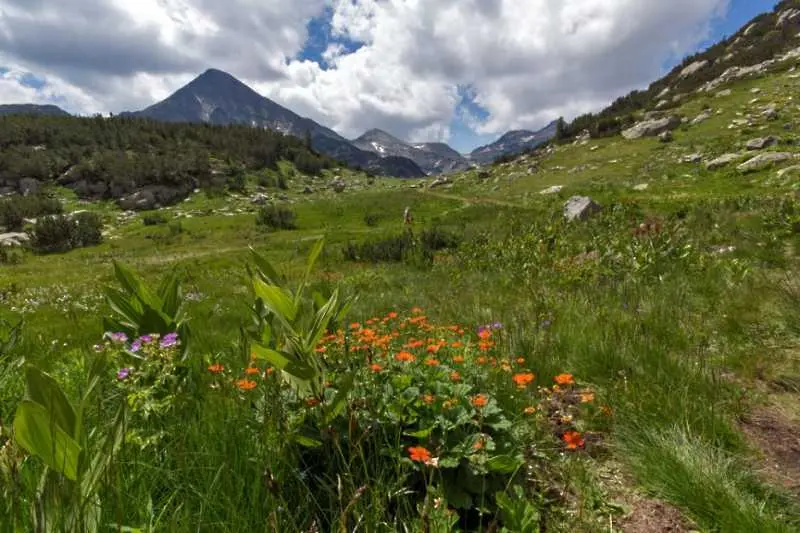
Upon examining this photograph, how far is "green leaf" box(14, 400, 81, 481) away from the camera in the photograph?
1.36m

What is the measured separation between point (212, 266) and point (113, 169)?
62393mm

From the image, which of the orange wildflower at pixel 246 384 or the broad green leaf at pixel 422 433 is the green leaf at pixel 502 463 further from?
the orange wildflower at pixel 246 384

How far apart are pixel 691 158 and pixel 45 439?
3840 centimetres

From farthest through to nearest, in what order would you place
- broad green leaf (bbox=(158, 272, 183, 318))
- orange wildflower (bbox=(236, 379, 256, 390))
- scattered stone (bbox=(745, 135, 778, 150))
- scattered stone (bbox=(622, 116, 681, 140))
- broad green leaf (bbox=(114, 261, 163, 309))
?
scattered stone (bbox=(622, 116, 681, 140)) → scattered stone (bbox=(745, 135, 778, 150)) → broad green leaf (bbox=(158, 272, 183, 318)) → broad green leaf (bbox=(114, 261, 163, 309)) → orange wildflower (bbox=(236, 379, 256, 390))

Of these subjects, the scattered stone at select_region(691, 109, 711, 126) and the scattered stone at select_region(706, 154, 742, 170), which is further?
the scattered stone at select_region(691, 109, 711, 126)

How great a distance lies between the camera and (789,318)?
5.40 meters

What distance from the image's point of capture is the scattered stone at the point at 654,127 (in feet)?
155

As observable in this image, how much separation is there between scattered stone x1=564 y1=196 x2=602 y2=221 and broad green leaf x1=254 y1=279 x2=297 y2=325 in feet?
56.6

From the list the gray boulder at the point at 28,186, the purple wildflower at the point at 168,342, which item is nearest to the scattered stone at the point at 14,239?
the gray boulder at the point at 28,186

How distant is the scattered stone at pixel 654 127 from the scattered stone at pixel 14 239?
62.0 m

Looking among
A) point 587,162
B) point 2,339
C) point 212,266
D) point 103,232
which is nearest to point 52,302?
point 212,266

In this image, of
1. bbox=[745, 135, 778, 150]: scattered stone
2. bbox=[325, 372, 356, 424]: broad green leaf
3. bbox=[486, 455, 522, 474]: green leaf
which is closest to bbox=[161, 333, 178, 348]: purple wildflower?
bbox=[325, 372, 356, 424]: broad green leaf

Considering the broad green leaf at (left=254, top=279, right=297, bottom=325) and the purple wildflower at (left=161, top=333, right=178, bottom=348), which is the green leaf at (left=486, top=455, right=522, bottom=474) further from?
the purple wildflower at (left=161, top=333, right=178, bottom=348)

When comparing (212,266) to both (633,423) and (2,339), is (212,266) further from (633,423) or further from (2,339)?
(633,423)
